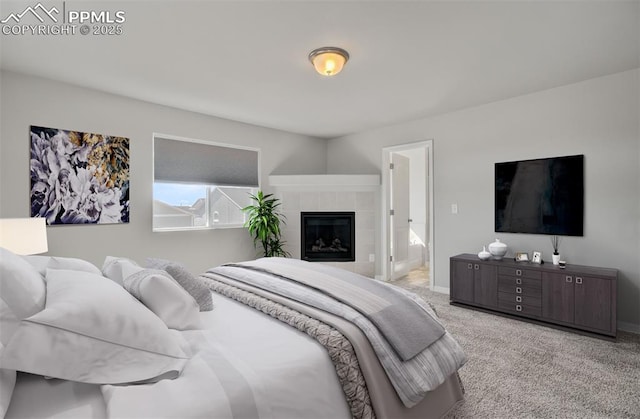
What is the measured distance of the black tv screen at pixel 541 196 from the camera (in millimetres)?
3357

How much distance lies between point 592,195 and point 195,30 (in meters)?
4.07

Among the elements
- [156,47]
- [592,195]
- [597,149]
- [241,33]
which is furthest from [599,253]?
[156,47]

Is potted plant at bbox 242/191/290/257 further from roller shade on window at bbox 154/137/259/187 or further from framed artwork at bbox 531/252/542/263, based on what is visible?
framed artwork at bbox 531/252/542/263

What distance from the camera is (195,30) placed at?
92.0 inches

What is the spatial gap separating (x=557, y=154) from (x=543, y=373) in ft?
7.94

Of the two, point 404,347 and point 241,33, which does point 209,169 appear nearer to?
point 241,33

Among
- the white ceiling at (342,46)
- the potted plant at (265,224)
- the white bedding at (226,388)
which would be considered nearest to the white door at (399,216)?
the white ceiling at (342,46)

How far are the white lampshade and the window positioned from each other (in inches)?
79.4

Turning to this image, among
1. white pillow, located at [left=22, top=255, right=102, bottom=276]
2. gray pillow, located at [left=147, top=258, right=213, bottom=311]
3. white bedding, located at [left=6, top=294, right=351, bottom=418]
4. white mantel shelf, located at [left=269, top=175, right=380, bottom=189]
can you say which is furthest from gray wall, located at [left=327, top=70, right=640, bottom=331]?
white pillow, located at [left=22, top=255, right=102, bottom=276]

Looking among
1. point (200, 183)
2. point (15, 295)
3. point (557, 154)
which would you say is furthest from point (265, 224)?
point (557, 154)

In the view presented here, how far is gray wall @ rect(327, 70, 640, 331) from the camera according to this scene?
3.08 m

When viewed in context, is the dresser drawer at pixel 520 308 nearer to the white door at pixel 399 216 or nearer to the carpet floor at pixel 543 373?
the carpet floor at pixel 543 373

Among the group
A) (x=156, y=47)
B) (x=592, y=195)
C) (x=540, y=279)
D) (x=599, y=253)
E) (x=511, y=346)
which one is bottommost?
(x=511, y=346)

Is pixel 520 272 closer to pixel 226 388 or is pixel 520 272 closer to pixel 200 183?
pixel 226 388
